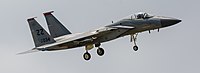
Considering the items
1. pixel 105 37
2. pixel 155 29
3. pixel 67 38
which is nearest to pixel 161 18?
pixel 155 29

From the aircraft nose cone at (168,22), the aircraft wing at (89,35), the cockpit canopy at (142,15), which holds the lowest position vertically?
the aircraft wing at (89,35)

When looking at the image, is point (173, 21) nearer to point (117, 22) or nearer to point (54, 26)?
point (117, 22)

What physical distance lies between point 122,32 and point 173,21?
180 inches

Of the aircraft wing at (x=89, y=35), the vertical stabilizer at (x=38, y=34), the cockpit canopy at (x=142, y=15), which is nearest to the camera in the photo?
the cockpit canopy at (x=142, y=15)

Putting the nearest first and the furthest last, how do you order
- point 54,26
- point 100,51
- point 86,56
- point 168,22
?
point 168,22
point 86,56
point 100,51
point 54,26

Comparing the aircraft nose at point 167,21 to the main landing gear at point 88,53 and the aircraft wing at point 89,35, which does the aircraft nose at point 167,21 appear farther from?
the main landing gear at point 88,53

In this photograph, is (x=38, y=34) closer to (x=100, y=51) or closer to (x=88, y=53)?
(x=88, y=53)

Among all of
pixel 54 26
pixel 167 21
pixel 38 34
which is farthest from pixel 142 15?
pixel 38 34

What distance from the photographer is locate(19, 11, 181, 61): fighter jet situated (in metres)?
59.0

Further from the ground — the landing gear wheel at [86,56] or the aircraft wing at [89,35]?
the aircraft wing at [89,35]

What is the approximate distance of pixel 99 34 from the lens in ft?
198

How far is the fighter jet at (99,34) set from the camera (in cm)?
5900

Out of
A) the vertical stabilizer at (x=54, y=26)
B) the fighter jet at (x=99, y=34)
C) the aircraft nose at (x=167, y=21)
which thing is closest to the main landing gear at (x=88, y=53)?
the fighter jet at (x=99, y=34)

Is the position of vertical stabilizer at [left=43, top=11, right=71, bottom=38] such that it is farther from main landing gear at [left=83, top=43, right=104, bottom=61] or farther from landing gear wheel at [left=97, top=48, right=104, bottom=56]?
landing gear wheel at [left=97, top=48, right=104, bottom=56]
